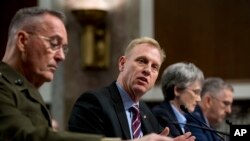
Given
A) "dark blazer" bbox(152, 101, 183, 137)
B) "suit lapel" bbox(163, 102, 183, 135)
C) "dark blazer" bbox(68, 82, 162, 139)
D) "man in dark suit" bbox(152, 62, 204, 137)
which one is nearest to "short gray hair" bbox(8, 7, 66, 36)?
"dark blazer" bbox(68, 82, 162, 139)

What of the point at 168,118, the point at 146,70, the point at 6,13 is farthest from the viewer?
the point at 6,13

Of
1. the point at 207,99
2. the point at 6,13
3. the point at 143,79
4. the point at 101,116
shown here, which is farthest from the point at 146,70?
the point at 6,13

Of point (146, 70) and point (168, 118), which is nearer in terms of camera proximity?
point (146, 70)

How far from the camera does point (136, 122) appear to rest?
10.1ft

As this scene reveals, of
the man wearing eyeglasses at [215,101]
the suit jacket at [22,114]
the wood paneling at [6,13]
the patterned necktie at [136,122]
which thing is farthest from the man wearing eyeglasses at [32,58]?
the wood paneling at [6,13]

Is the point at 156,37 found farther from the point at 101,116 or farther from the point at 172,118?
the point at 101,116

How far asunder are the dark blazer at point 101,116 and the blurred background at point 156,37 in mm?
3034

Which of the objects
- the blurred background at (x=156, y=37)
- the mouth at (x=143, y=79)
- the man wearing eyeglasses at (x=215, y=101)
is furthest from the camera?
the blurred background at (x=156, y=37)

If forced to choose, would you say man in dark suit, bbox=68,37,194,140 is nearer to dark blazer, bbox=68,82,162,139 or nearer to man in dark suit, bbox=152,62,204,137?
dark blazer, bbox=68,82,162,139

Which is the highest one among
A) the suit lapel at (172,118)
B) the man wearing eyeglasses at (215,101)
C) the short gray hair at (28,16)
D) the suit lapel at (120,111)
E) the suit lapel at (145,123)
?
the short gray hair at (28,16)

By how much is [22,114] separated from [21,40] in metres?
0.37

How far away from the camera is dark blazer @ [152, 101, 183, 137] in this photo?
3.46 meters

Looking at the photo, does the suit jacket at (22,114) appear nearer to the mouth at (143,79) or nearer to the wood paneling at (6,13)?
the mouth at (143,79)

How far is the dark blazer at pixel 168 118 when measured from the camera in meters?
3.46
